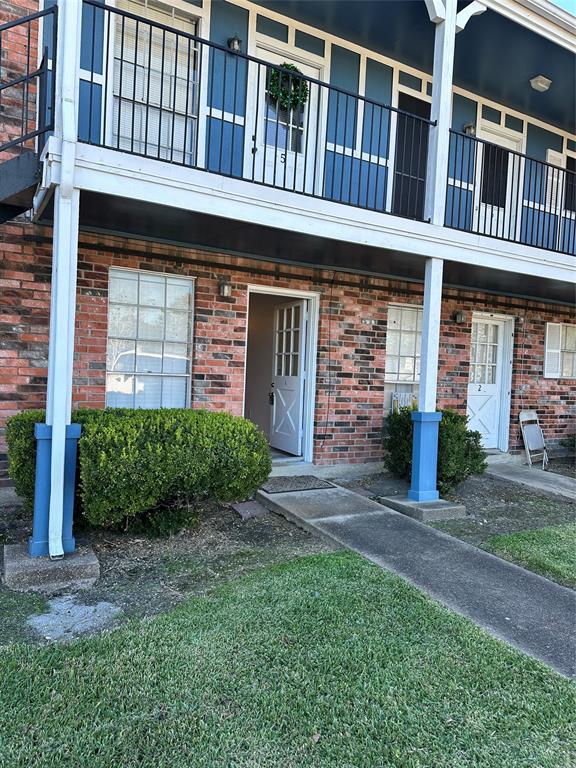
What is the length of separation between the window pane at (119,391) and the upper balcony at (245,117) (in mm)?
2257

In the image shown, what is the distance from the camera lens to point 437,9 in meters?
5.27

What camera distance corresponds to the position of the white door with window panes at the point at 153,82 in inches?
216

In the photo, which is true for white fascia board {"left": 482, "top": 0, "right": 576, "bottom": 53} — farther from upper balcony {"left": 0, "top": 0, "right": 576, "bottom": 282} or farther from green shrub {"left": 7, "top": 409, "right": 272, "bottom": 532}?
green shrub {"left": 7, "top": 409, "right": 272, "bottom": 532}

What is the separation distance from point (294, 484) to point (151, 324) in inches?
94.5

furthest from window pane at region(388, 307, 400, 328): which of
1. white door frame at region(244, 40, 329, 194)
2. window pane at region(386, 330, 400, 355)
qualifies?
white door frame at region(244, 40, 329, 194)

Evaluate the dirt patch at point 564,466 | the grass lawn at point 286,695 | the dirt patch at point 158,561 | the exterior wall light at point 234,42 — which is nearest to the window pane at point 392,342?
the dirt patch at point 564,466

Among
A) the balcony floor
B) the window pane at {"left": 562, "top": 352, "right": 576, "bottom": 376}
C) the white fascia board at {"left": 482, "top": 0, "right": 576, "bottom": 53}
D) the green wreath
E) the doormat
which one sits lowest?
the doormat

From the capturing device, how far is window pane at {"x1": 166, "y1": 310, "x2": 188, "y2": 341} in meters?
5.98

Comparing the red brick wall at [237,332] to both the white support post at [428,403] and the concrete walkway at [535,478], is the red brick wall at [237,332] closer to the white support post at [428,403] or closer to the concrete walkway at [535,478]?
the concrete walkway at [535,478]

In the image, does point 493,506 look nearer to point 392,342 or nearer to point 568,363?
point 392,342

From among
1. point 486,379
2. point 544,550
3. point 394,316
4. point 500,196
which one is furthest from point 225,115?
point 486,379

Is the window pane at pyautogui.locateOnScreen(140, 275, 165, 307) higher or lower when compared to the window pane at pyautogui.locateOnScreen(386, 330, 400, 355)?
higher

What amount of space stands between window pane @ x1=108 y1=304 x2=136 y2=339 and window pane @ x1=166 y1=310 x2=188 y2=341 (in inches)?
14.7

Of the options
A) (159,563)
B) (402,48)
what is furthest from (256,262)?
(159,563)
